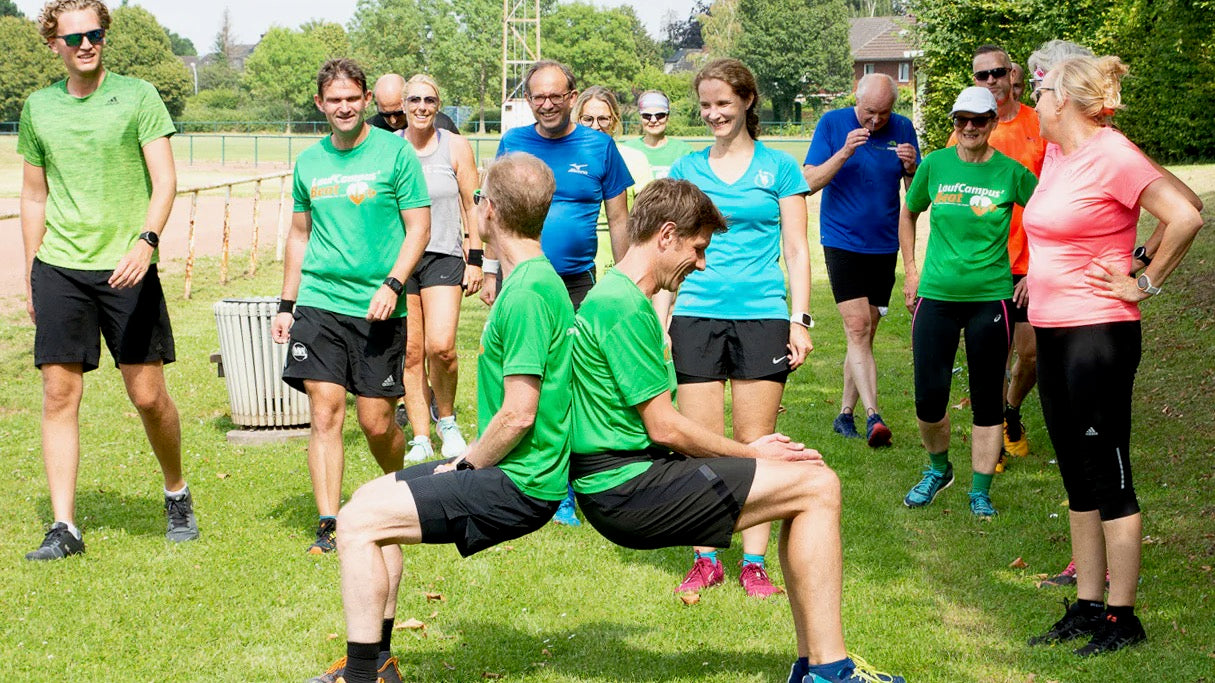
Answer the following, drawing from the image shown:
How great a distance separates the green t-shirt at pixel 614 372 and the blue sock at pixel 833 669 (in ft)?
2.81

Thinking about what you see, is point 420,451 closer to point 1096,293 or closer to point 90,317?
point 90,317

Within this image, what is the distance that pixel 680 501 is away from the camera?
422 centimetres

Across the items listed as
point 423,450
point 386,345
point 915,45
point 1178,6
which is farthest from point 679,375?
point 915,45

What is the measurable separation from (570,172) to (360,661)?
11.2ft

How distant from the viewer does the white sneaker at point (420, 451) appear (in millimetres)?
8485

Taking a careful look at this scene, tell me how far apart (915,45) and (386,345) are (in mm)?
41150

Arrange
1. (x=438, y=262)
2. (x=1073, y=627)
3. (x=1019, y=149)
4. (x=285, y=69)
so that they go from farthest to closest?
(x=285, y=69) → (x=438, y=262) → (x=1019, y=149) → (x=1073, y=627)

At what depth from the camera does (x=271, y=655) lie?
17.0 feet

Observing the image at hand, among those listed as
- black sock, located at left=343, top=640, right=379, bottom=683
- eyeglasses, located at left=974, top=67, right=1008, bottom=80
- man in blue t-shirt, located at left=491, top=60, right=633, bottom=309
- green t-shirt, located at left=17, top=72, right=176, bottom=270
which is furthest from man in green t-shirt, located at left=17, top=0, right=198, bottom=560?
eyeglasses, located at left=974, top=67, right=1008, bottom=80

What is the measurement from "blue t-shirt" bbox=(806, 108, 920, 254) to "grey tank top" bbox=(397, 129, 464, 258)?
2.44m

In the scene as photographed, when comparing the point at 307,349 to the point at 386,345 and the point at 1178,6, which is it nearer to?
the point at 386,345

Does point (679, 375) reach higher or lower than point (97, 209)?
lower

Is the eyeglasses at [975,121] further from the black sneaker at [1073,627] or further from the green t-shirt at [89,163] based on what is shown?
the green t-shirt at [89,163]

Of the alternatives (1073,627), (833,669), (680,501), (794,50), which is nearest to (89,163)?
(680,501)
